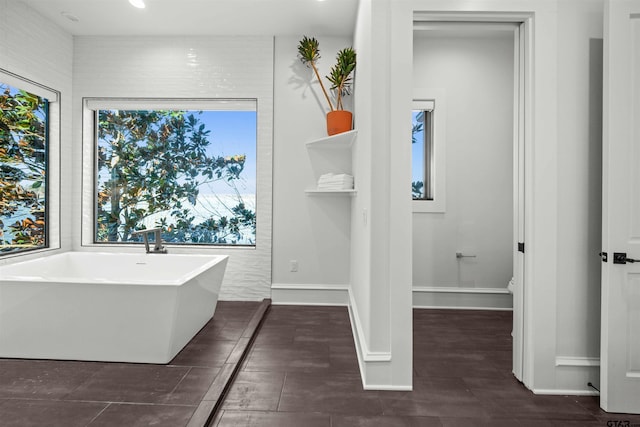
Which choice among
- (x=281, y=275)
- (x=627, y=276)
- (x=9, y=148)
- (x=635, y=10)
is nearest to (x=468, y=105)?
(x=635, y=10)

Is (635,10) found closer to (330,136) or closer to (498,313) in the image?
(330,136)

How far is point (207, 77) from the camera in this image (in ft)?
12.4

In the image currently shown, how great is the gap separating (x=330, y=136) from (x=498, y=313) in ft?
7.68

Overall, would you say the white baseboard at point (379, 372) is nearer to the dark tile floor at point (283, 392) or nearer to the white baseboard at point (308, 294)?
the dark tile floor at point (283, 392)

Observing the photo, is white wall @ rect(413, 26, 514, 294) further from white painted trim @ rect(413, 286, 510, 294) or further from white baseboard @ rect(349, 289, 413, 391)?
white baseboard @ rect(349, 289, 413, 391)

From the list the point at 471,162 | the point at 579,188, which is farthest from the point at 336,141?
the point at 579,188

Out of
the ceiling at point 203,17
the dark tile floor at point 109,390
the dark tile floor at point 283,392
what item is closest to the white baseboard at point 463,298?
the dark tile floor at point 283,392

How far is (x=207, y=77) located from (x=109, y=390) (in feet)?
9.70

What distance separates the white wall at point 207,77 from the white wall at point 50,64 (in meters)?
0.14

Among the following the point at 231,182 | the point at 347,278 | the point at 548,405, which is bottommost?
the point at 548,405

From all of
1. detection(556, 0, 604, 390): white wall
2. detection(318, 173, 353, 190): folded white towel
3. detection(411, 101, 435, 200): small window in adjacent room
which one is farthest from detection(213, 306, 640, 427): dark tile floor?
detection(411, 101, 435, 200): small window in adjacent room

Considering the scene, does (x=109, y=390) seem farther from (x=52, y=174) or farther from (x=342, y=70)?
(x=342, y=70)

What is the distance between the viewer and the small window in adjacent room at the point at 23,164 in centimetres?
324

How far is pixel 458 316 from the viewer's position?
11.3ft
